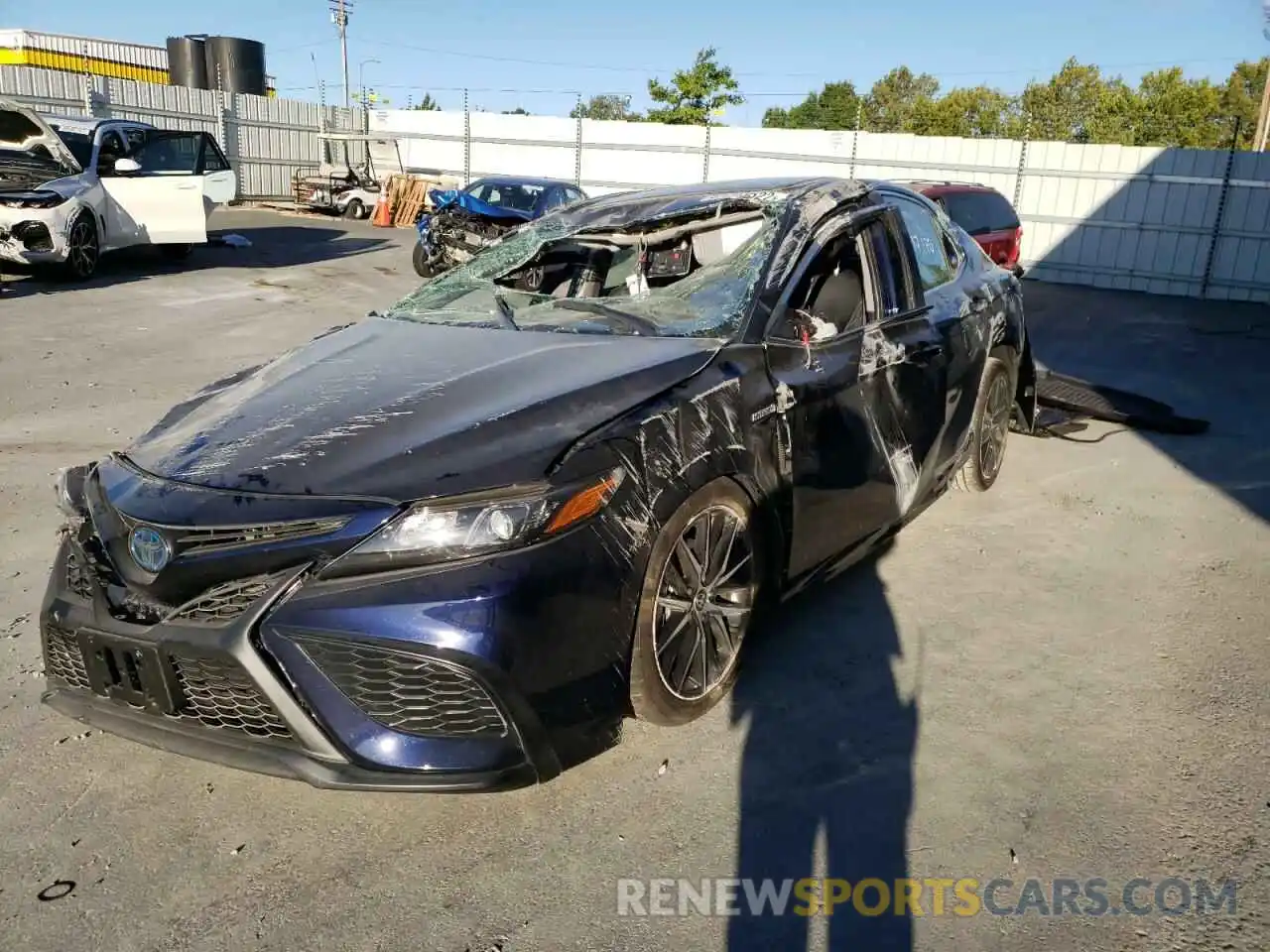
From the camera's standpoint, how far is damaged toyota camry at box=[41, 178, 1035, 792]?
7.54ft

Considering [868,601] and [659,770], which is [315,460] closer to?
[659,770]

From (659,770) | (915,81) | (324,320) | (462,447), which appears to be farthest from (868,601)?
(915,81)

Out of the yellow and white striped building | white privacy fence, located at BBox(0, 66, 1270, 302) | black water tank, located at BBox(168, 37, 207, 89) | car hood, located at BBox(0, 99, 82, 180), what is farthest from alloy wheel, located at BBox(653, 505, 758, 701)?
the yellow and white striped building

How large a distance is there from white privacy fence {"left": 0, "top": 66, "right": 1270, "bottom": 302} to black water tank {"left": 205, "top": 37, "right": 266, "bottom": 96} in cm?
701

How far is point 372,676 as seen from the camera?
2.29 meters

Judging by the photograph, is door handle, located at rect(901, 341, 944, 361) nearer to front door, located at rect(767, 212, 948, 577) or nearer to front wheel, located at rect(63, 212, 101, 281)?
front door, located at rect(767, 212, 948, 577)

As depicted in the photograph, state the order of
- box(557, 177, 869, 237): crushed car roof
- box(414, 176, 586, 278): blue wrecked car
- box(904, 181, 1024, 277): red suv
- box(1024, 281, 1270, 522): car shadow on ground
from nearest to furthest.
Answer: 1. box(557, 177, 869, 237): crushed car roof
2. box(1024, 281, 1270, 522): car shadow on ground
3. box(904, 181, 1024, 277): red suv
4. box(414, 176, 586, 278): blue wrecked car

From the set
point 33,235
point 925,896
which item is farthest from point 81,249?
point 925,896

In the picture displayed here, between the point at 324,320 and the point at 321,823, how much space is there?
28.4ft

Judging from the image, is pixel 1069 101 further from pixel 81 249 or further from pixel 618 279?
pixel 618 279

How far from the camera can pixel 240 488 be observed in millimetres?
2457

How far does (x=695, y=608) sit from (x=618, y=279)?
5.39 ft

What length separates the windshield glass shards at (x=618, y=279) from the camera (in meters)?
3.43

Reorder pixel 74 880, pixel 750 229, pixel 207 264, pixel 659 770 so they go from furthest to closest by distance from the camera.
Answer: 1. pixel 207 264
2. pixel 750 229
3. pixel 659 770
4. pixel 74 880
